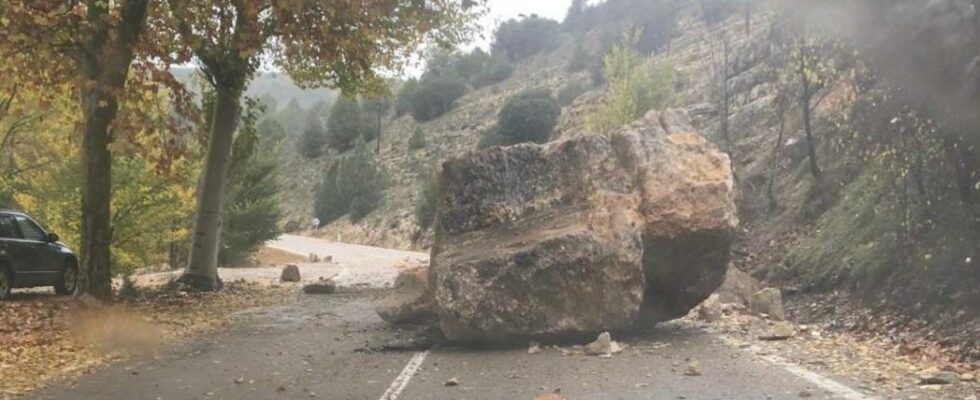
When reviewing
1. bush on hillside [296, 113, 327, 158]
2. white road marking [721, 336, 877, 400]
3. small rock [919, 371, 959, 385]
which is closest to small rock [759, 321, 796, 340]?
white road marking [721, 336, 877, 400]

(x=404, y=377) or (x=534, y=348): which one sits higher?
(x=534, y=348)

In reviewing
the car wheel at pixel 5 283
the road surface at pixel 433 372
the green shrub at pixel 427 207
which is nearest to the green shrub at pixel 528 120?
the green shrub at pixel 427 207

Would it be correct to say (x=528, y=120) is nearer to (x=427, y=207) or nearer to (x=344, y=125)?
(x=427, y=207)

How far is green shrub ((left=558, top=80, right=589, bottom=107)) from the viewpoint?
207 feet

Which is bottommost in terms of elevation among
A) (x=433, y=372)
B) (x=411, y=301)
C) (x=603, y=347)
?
(x=433, y=372)

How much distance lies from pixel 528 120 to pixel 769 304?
146 ft

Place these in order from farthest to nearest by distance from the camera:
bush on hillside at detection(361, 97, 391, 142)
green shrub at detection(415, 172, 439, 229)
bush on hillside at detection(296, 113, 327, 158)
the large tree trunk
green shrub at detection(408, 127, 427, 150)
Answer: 1. bush on hillside at detection(296, 113, 327, 158)
2. bush on hillside at detection(361, 97, 391, 142)
3. green shrub at detection(408, 127, 427, 150)
4. green shrub at detection(415, 172, 439, 229)
5. the large tree trunk

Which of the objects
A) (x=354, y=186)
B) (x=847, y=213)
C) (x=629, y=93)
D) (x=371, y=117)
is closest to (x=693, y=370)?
(x=847, y=213)

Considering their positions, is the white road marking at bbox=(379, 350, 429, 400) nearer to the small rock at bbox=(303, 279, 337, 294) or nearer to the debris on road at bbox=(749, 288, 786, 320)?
the debris on road at bbox=(749, 288, 786, 320)

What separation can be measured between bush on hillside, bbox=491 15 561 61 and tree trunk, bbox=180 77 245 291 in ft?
257

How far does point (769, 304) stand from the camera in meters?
11.8

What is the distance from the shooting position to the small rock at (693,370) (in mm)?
8039

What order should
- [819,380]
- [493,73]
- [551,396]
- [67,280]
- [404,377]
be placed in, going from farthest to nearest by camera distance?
[493,73] → [67,280] → [404,377] → [819,380] → [551,396]

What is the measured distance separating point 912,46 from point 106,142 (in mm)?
11034
